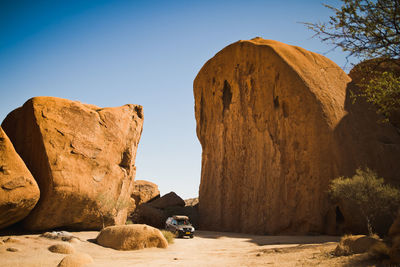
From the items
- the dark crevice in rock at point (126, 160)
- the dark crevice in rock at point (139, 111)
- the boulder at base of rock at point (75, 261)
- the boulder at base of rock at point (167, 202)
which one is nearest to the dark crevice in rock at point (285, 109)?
the dark crevice in rock at point (139, 111)

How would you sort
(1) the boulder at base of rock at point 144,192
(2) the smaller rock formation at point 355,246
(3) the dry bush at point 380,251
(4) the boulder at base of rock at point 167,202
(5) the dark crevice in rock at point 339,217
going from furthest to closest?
(1) the boulder at base of rock at point 144,192
(4) the boulder at base of rock at point 167,202
(5) the dark crevice in rock at point 339,217
(2) the smaller rock formation at point 355,246
(3) the dry bush at point 380,251

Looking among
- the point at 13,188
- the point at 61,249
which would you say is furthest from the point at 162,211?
the point at 61,249

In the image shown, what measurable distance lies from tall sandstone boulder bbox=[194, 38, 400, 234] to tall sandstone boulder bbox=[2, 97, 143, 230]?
11.1m

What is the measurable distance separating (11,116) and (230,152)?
18.1 m

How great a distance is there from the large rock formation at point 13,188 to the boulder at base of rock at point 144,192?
72.2 ft

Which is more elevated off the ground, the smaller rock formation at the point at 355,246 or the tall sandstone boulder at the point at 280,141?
the tall sandstone boulder at the point at 280,141

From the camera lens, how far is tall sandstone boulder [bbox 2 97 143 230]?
1349cm

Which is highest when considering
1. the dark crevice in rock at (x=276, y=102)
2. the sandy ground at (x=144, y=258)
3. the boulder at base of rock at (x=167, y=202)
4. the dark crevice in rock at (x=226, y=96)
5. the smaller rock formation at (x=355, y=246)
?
the dark crevice in rock at (x=226, y=96)

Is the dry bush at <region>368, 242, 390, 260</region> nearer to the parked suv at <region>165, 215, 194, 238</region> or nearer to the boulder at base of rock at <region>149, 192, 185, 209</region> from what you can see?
the parked suv at <region>165, 215, 194, 238</region>

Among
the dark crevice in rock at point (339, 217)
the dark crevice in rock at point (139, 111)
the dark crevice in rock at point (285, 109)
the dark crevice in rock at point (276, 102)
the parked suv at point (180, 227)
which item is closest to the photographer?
the dark crevice in rock at point (339, 217)

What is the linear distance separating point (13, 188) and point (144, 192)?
80.3ft

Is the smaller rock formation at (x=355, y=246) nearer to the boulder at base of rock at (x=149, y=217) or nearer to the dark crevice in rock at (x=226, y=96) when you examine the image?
the dark crevice in rock at (x=226, y=96)

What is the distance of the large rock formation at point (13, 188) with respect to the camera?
1097 centimetres

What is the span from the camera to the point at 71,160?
14484mm
